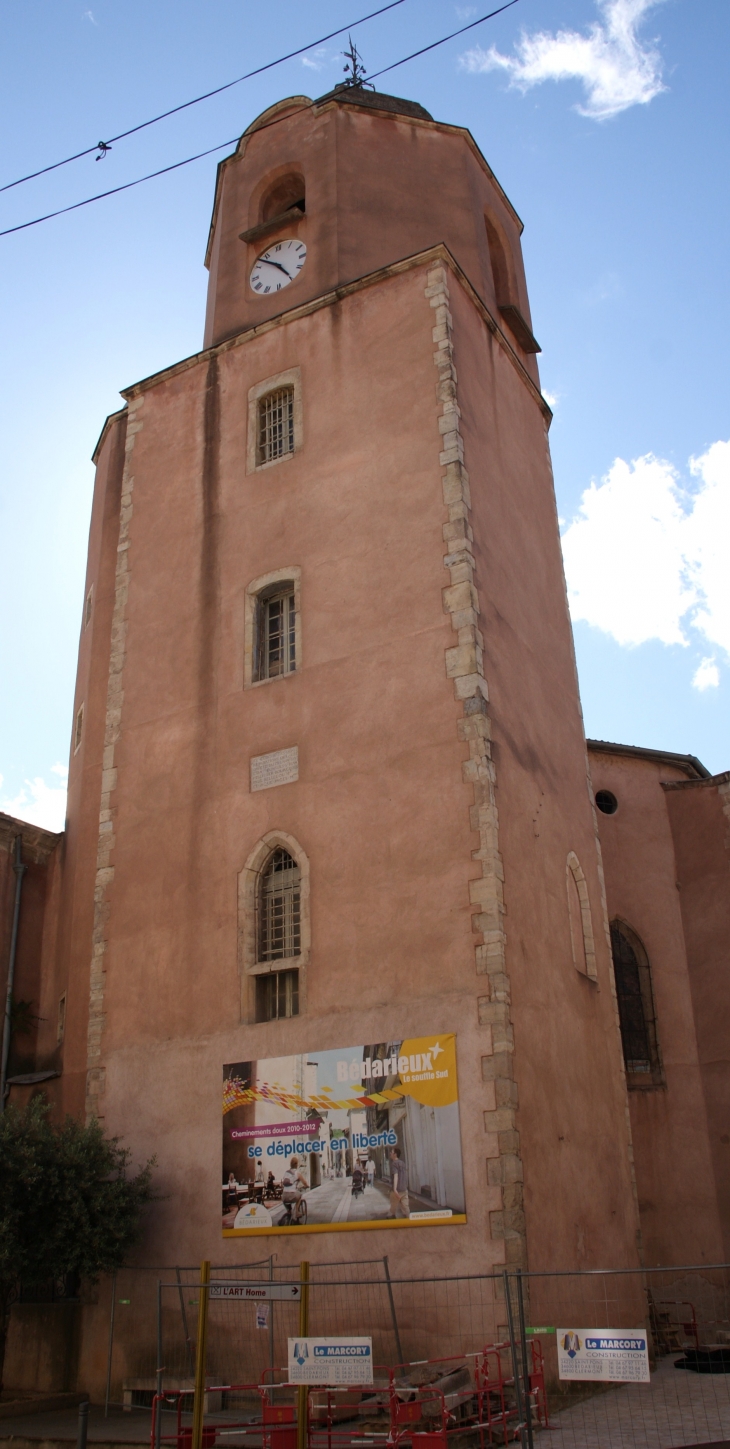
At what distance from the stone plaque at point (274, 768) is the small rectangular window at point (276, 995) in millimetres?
2300

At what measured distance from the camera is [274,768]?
14.7 m

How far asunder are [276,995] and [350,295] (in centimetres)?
978

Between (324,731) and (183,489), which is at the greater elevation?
(183,489)

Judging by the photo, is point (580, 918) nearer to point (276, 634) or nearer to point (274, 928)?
point (274, 928)

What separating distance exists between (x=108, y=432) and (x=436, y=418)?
7407mm

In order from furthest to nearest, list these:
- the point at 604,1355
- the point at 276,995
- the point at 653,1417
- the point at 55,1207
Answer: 1. the point at 276,995
2. the point at 55,1207
3. the point at 653,1417
4. the point at 604,1355

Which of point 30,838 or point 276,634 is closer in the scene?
point 276,634

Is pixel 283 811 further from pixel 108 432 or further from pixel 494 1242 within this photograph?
pixel 108 432

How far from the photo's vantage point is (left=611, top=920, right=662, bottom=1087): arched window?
17.9 metres

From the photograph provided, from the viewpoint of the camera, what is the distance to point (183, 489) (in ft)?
58.2

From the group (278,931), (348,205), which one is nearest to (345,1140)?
(278,931)

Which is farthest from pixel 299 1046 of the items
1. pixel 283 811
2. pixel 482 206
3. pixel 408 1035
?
pixel 482 206

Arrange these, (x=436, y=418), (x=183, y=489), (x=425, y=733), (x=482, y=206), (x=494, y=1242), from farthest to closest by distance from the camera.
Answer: (x=482, y=206) → (x=183, y=489) → (x=436, y=418) → (x=425, y=733) → (x=494, y=1242)

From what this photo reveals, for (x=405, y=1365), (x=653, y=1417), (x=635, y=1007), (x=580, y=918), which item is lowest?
(x=653, y=1417)
